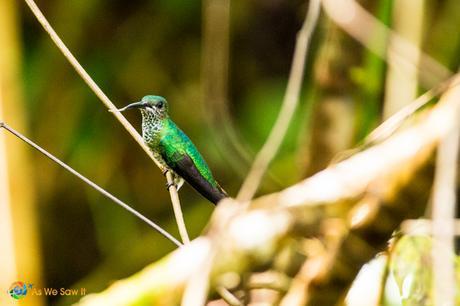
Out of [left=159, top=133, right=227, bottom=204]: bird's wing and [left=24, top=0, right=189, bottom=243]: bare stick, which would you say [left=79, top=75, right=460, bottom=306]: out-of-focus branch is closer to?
[left=24, top=0, right=189, bottom=243]: bare stick

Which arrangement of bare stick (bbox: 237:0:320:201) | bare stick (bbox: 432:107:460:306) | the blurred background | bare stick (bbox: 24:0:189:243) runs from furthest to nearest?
the blurred background, bare stick (bbox: 24:0:189:243), bare stick (bbox: 237:0:320:201), bare stick (bbox: 432:107:460:306)

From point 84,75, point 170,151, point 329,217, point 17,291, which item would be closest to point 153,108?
point 170,151

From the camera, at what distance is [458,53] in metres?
1.41

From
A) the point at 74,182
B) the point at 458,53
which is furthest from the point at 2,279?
the point at 458,53

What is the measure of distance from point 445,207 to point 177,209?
1.17 feet

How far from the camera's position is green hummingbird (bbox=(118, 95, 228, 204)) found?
962mm

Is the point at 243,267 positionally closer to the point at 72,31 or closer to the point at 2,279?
the point at 2,279

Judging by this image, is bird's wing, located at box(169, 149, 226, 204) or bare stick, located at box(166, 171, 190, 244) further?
bird's wing, located at box(169, 149, 226, 204)

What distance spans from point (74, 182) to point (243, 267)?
1.12 meters

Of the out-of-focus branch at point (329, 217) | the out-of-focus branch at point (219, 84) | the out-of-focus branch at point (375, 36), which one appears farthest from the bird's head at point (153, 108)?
the out-of-focus branch at point (329, 217)

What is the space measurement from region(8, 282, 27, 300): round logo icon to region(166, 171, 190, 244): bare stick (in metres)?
0.30

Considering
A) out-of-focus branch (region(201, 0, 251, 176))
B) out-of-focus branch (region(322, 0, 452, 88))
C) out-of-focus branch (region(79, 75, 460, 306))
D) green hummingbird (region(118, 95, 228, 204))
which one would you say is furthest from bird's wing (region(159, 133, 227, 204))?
out-of-focus branch (region(79, 75, 460, 306))

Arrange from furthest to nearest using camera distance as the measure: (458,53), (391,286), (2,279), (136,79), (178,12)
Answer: (178,12) → (136,79) → (458,53) → (2,279) → (391,286)

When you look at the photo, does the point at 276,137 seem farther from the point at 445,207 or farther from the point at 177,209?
the point at 445,207
